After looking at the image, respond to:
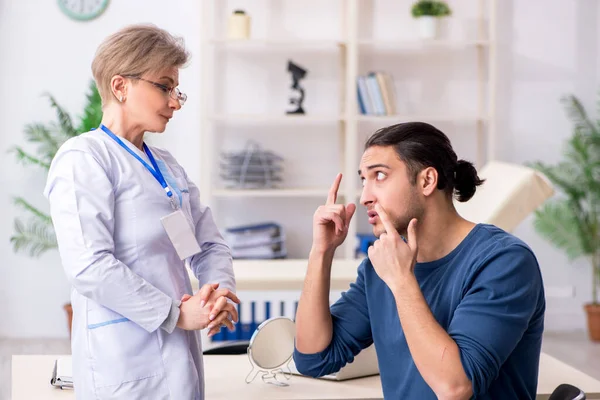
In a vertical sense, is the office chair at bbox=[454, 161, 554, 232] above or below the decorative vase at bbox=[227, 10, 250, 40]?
below

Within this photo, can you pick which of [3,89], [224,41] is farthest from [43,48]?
[224,41]

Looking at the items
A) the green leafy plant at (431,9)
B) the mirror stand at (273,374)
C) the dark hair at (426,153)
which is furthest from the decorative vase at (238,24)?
the dark hair at (426,153)

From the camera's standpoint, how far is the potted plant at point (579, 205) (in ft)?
17.2

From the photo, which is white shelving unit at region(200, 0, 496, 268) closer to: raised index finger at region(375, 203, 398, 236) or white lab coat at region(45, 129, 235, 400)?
white lab coat at region(45, 129, 235, 400)

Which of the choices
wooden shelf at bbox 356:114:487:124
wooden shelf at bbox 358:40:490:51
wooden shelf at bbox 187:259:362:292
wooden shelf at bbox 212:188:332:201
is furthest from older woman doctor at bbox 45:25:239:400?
wooden shelf at bbox 358:40:490:51

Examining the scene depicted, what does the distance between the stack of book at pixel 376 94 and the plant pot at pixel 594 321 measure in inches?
70.0

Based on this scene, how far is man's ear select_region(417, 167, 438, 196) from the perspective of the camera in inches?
66.8

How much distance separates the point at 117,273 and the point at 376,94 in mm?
3609

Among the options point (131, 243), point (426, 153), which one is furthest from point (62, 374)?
point (426, 153)

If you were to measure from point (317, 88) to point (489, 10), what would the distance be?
124 centimetres

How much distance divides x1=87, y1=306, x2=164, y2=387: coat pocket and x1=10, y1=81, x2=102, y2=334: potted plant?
3.33 metres

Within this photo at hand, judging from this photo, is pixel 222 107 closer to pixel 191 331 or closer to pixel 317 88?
pixel 317 88

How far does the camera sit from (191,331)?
190 centimetres

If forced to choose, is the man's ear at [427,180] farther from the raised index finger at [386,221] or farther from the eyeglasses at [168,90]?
the eyeglasses at [168,90]
